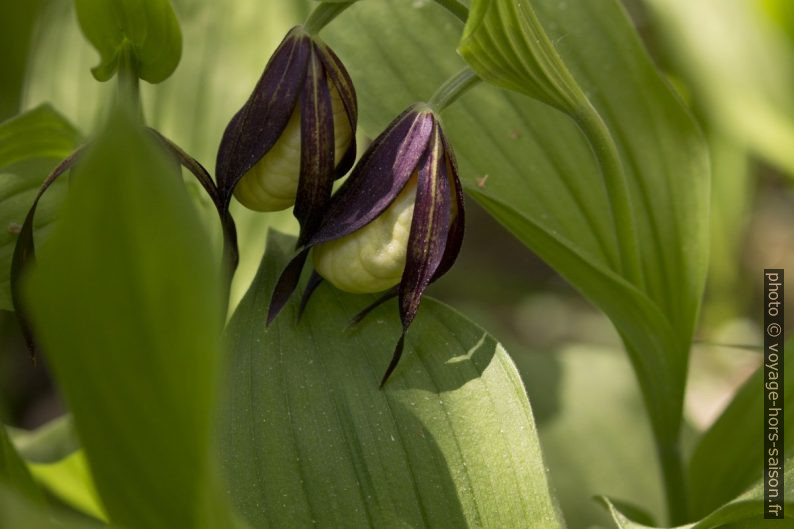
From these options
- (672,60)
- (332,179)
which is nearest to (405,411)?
(332,179)

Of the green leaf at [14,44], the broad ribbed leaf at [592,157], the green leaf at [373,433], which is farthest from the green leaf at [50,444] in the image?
the green leaf at [14,44]

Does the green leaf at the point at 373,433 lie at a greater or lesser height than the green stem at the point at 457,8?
lesser

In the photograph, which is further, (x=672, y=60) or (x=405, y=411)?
(x=672, y=60)

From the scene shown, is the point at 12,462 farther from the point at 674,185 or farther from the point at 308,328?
the point at 674,185

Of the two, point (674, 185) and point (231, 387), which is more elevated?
point (231, 387)

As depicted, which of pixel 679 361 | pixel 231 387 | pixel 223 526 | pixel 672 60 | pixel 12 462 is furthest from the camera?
pixel 672 60

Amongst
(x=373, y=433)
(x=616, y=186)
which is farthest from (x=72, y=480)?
(x=616, y=186)

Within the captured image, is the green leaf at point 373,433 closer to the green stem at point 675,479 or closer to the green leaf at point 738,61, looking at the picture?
the green stem at point 675,479
